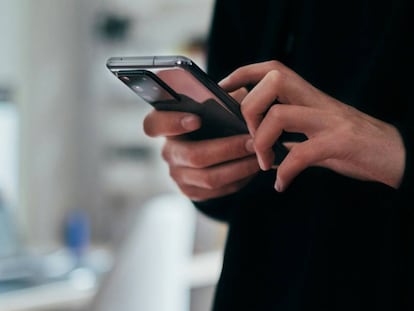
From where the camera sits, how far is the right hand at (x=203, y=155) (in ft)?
1.72

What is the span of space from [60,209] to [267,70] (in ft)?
6.06

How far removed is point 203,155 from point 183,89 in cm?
8

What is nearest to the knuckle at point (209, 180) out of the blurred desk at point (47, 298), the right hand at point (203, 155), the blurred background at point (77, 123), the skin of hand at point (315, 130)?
the right hand at point (203, 155)

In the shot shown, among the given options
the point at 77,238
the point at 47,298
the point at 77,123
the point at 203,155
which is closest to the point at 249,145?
the point at 203,155

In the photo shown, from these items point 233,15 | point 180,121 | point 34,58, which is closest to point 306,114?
point 180,121

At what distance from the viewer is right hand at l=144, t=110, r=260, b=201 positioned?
524 millimetres

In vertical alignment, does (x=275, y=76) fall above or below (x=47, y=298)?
above

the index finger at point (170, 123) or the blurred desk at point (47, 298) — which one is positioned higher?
the index finger at point (170, 123)

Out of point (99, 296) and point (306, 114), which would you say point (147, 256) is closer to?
point (99, 296)

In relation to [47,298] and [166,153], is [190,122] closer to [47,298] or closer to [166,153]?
[166,153]

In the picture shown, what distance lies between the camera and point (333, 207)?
52cm

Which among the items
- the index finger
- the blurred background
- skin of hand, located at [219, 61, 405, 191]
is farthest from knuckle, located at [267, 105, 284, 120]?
the blurred background

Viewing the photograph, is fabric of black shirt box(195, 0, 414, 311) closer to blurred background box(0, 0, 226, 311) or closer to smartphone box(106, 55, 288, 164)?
smartphone box(106, 55, 288, 164)

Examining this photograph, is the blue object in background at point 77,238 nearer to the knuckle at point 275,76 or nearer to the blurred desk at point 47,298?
the blurred desk at point 47,298
